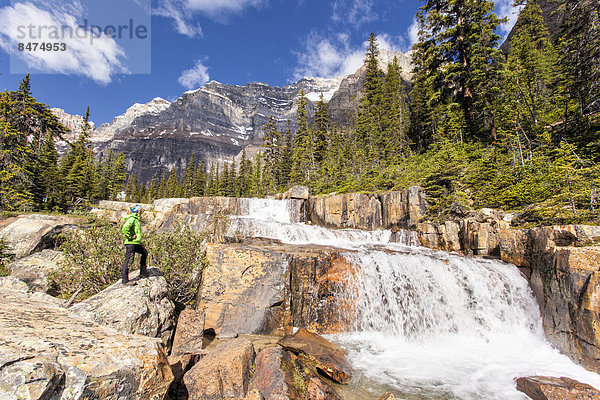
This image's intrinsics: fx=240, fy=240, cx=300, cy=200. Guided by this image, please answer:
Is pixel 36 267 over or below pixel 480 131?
below

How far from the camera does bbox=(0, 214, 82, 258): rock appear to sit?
30.9ft

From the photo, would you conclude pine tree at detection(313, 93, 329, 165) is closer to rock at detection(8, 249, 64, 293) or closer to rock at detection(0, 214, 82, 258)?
rock at detection(0, 214, 82, 258)

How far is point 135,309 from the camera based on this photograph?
16.7ft

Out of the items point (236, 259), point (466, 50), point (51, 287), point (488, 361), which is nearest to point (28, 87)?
point (51, 287)

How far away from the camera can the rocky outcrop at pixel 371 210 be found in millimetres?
16867

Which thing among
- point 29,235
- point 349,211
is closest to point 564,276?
point 349,211

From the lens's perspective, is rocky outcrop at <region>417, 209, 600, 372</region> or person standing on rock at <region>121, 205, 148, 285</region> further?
rocky outcrop at <region>417, 209, 600, 372</region>

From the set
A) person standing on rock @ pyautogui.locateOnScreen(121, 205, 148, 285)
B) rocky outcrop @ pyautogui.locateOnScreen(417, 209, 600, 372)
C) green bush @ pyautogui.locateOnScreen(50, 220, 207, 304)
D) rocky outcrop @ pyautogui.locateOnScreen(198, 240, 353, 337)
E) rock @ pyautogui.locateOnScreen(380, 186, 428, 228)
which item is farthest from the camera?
rock @ pyautogui.locateOnScreen(380, 186, 428, 228)

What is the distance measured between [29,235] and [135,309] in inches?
349

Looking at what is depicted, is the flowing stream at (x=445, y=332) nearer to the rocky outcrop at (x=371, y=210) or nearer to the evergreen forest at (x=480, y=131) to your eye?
the evergreen forest at (x=480, y=131)

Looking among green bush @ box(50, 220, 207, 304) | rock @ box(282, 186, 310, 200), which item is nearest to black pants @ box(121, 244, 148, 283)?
green bush @ box(50, 220, 207, 304)

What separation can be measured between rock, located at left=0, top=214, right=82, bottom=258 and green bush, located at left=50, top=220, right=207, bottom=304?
3.92 metres

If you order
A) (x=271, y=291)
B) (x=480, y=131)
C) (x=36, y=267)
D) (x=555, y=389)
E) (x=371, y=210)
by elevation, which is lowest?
(x=555, y=389)

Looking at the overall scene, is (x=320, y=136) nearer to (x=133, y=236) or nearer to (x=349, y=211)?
(x=349, y=211)
